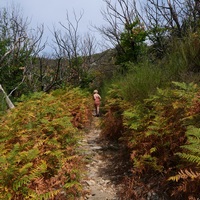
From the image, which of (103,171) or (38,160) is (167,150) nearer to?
(103,171)

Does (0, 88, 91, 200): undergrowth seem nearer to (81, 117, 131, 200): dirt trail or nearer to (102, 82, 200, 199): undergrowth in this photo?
(81, 117, 131, 200): dirt trail

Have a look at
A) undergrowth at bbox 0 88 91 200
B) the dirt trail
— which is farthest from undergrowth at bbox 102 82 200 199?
undergrowth at bbox 0 88 91 200

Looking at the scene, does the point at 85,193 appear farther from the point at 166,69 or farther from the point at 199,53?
the point at 199,53

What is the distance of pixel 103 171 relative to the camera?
4.16 metres

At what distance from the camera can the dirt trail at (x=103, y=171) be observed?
3385 mm

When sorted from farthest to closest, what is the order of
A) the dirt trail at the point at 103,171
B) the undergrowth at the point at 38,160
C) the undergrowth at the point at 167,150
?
the dirt trail at the point at 103,171 < the undergrowth at the point at 167,150 < the undergrowth at the point at 38,160

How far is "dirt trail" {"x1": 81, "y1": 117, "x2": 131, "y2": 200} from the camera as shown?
133 inches

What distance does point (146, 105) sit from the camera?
4738 millimetres

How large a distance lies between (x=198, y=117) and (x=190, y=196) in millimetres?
1161

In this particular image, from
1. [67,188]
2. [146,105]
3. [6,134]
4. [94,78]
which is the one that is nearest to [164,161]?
[67,188]

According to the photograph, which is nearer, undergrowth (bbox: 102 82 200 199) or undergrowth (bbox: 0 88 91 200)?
undergrowth (bbox: 0 88 91 200)

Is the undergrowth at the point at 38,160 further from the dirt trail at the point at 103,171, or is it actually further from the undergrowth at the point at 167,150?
the undergrowth at the point at 167,150

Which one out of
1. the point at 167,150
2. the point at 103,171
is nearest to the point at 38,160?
the point at 103,171

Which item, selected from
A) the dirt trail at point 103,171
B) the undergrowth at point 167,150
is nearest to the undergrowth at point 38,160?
the dirt trail at point 103,171
